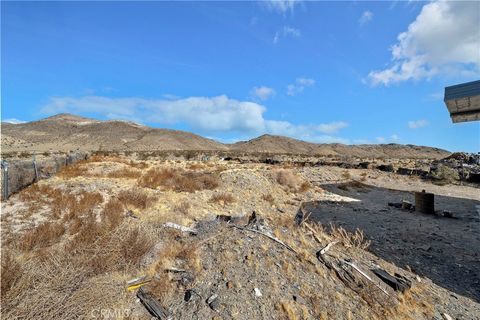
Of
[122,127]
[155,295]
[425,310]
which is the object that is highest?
[122,127]

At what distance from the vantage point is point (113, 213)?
Result: 8.93 metres

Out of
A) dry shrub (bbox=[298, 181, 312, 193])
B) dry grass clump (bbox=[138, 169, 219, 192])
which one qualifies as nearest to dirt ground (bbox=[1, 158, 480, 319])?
dry grass clump (bbox=[138, 169, 219, 192])

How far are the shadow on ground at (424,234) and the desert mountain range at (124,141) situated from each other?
7299 centimetres

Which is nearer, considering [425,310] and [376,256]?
[425,310]

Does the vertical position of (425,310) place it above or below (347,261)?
below

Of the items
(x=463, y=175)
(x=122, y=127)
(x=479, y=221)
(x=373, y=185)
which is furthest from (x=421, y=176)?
(x=122, y=127)

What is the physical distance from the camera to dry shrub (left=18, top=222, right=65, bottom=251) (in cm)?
650

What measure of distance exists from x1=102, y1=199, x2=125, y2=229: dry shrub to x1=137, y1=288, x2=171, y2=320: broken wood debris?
2773mm

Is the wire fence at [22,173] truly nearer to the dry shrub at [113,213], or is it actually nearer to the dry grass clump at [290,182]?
the dry shrub at [113,213]

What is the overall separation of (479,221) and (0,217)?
1706cm

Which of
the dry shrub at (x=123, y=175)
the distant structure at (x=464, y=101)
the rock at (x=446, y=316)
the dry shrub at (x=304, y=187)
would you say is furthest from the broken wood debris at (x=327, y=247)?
the dry shrub at (x=123, y=175)

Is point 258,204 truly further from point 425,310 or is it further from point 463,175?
point 463,175

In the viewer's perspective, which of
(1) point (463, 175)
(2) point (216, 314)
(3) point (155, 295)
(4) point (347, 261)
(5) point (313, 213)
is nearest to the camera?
(2) point (216, 314)

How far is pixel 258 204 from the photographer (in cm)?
1315
